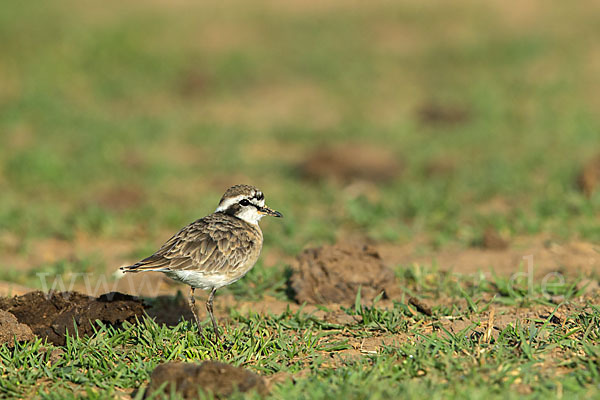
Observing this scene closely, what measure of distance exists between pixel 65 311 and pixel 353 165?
19.3 ft

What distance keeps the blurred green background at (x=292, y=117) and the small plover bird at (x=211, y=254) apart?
2220mm

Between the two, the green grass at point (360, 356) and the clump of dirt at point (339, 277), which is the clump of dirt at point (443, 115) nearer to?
the clump of dirt at point (339, 277)

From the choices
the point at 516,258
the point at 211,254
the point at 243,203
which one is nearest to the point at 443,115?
the point at 516,258

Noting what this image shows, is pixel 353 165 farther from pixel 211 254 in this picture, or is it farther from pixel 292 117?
pixel 211 254

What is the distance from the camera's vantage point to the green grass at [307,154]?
15.1 feet

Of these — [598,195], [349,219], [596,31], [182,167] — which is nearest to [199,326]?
[349,219]

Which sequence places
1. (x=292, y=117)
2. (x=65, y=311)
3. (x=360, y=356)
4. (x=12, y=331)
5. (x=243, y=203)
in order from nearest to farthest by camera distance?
(x=360, y=356) < (x=12, y=331) < (x=65, y=311) < (x=243, y=203) < (x=292, y=117)

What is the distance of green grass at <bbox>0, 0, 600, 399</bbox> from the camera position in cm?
460

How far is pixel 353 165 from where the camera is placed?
10.5 metres

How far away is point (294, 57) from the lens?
15281 millimetres

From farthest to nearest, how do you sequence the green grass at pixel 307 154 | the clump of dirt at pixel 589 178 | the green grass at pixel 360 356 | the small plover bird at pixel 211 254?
the clump of dirt at pixel 589 178
the small plover bird at pixel 211 254
the green grass at pixel 307 154
the green grass at pixel 360 356

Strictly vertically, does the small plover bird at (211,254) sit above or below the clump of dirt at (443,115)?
below

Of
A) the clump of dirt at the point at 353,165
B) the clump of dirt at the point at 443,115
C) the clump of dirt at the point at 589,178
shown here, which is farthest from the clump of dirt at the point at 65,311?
the clump of dirt at the point at 443,115

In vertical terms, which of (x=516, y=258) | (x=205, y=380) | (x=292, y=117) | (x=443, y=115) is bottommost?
(x=516, y=258)
